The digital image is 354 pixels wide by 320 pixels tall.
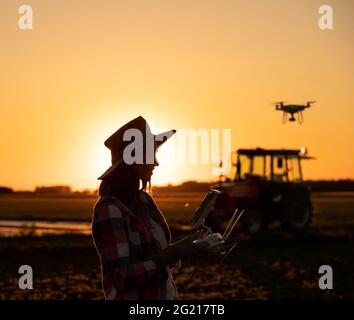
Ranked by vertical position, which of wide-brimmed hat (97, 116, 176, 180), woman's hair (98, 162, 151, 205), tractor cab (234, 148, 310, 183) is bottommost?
tractor cab (234, 148, 310, 183)

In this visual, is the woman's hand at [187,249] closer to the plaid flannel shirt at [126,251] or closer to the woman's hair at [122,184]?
the plaid flannel shirt at [126,251]

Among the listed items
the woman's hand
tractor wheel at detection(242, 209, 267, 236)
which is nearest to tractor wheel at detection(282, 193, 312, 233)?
tractor wheel at detection(242, 209, 267, 236)

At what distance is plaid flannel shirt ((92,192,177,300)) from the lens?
104 inches

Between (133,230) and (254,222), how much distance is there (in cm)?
1609

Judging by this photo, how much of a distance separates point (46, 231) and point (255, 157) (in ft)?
25.3

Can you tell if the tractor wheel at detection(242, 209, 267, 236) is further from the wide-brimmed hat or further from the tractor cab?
the wide-brimmed hat

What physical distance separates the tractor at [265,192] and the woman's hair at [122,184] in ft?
50.1

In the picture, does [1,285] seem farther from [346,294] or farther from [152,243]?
[152,243]

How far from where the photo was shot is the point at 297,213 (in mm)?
19125

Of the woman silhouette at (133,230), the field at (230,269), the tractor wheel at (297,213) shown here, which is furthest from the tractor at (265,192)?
the woman silhouette at (133,230)

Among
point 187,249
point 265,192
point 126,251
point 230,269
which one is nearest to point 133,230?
point 126,251

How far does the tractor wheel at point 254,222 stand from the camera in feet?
60.7
